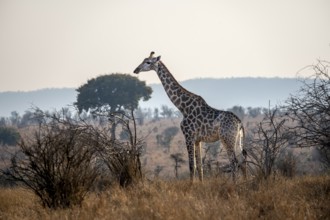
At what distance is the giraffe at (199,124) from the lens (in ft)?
33.6

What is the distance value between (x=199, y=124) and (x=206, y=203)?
3.75 metres

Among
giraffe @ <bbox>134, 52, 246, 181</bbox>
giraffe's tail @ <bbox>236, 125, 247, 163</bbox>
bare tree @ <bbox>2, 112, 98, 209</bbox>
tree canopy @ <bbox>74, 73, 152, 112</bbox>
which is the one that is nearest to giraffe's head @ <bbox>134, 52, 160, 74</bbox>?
giraffe @ <bbox>134, 52, 246, 181</bbox>

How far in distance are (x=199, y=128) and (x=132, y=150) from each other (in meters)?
1.68

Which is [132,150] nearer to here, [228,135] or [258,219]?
[228,135]

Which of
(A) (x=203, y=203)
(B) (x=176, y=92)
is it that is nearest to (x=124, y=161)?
(B) (x=176, y=92)

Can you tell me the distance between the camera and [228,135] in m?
10.2

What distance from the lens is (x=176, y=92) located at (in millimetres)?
11383

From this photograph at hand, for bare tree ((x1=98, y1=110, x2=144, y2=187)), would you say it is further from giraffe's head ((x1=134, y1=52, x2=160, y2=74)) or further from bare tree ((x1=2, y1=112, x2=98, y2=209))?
giraffe's head ((x1=134, y1=52, x2=160, y2=74))

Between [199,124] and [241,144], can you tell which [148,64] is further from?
[241,144]

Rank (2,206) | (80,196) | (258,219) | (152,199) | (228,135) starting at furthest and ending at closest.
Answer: (228,135) < (2,206) < (80,196) < (152,199) < (258,219)

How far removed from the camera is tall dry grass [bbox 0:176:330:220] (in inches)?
256

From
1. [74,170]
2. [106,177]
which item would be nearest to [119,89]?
[106,177]

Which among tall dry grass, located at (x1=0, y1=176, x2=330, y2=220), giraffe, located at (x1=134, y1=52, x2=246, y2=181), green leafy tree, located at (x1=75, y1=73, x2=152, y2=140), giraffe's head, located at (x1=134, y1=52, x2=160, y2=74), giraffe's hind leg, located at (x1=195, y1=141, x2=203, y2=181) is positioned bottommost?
tall dry grass, located at (x1=0, y1=176, x2=330, y2=220)


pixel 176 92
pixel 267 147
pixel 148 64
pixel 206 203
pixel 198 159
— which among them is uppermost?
pixel 148 64
